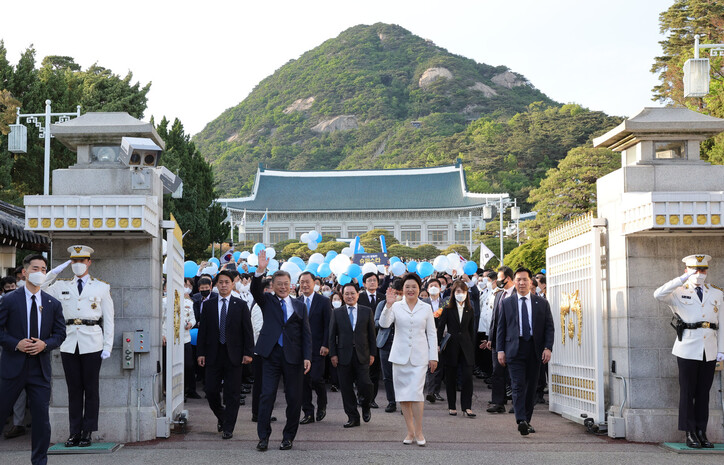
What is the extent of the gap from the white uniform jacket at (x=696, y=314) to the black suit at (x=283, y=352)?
11.8ft

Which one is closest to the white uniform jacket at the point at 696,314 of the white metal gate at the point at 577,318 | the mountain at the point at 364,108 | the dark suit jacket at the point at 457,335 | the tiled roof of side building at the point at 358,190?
the white metal gate at the point at 577,318

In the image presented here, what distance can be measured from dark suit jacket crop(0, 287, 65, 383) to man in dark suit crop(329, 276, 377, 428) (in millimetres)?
3816

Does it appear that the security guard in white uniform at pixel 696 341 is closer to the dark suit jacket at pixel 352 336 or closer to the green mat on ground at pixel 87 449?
the dark suit jacket at pixel 352 336

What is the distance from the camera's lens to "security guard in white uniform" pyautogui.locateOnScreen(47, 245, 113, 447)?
324 inches

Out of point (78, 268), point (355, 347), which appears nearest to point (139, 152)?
point (78, 268)

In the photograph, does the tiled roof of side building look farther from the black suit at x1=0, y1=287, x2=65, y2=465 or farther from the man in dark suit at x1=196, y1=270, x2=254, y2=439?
the black suit at x1=0, y1=287, x2=65, y2=465

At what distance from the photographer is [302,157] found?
129250 millimetres

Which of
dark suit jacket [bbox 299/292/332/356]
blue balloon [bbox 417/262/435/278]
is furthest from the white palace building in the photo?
dark suit jacket [bbox 299/292/332/356]

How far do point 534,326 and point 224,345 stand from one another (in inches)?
138

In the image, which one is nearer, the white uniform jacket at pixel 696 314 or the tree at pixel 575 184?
the white uniform jacket at pixel 696 314

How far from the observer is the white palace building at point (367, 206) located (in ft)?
275

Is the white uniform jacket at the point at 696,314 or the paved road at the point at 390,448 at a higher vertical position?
the white uniform jacket at the point at 696,314

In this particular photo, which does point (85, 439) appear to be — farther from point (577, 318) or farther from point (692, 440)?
point (692, 440)

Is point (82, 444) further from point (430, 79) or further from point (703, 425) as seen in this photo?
point (430, 79)
